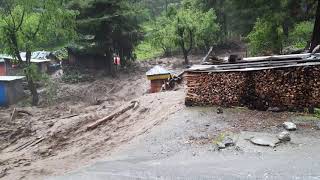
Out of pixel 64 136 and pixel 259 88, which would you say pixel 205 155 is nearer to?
pixel 259 88

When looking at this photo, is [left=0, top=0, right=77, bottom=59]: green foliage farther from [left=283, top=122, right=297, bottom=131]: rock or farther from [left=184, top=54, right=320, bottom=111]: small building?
Result: [left=283, top=122, right=297, bottom=131]: rock

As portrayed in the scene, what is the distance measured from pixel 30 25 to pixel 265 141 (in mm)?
19544

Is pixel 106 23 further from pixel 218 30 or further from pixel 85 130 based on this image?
pixel 85 130

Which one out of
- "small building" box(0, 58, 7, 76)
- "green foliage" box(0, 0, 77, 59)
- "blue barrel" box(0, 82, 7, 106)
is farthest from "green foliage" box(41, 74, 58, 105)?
"small building" box(0, 58, 7, 76)

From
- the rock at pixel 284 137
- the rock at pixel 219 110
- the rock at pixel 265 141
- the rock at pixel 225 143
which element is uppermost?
the rock at pixel 219 110

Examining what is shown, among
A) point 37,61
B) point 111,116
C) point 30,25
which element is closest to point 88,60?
point 37,61

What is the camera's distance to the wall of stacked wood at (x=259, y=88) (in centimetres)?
1115

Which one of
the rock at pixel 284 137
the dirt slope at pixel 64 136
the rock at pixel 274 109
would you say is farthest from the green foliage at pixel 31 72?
the rock at pixel 284 137

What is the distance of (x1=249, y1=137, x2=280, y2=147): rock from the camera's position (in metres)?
9.88

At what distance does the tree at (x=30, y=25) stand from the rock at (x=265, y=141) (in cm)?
1846

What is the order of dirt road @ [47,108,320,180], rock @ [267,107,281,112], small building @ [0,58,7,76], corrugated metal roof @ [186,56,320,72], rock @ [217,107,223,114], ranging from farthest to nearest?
small building @ [0,58,7,76] → rock @ [217,107,223,114] → rock @ [267,107,281,112] → corrugated metal roof @ [186,56,320,72] → dirt road @ [47,108,320,180]

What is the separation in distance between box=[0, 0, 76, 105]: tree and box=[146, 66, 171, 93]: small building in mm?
8899

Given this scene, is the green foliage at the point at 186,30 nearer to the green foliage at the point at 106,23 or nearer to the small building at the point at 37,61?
the green foliage at the point at 106,23

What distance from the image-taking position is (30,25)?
84.2 ft
